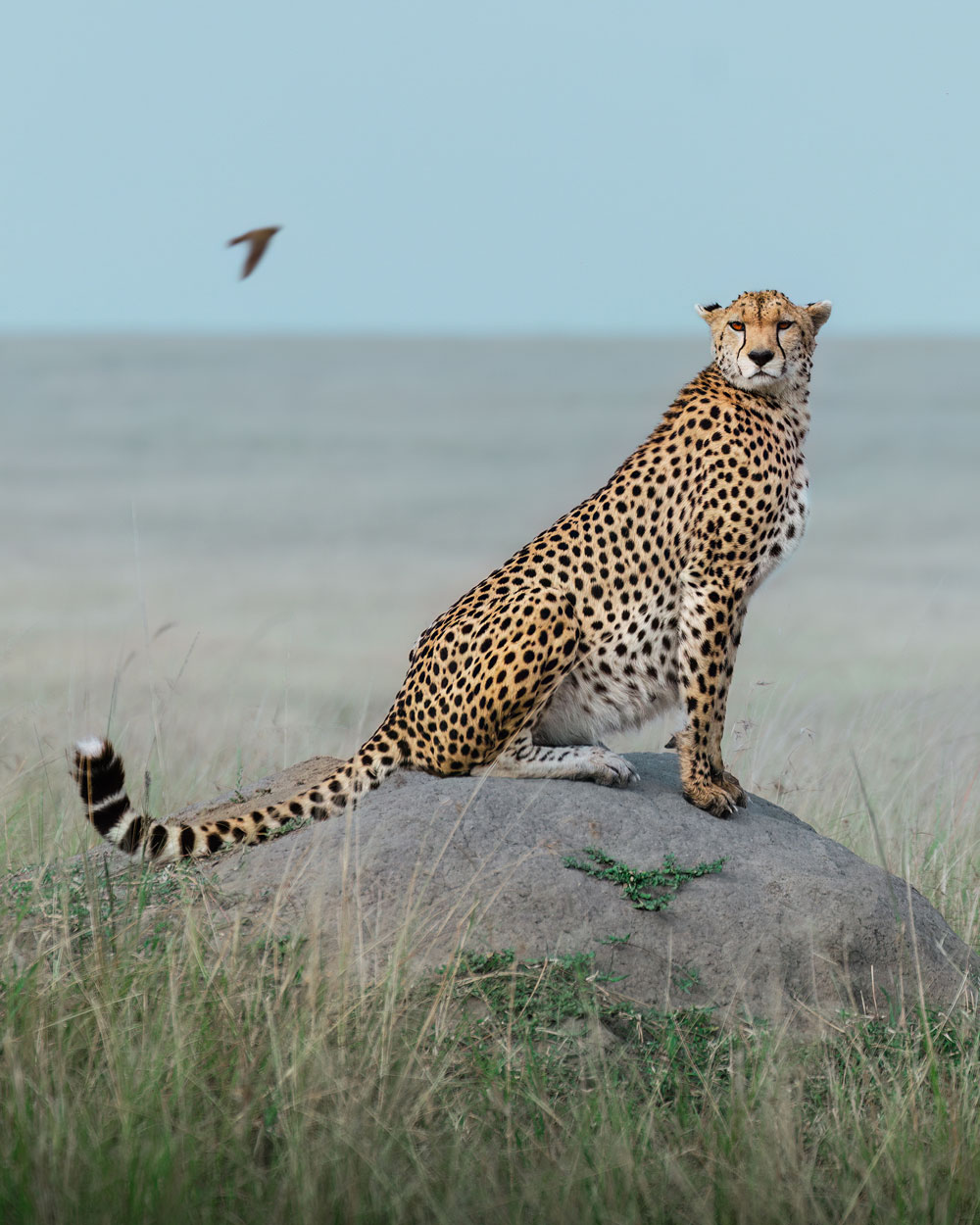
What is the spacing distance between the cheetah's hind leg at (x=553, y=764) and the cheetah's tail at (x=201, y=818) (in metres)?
0.34

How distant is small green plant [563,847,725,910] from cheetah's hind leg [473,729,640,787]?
0.42 m

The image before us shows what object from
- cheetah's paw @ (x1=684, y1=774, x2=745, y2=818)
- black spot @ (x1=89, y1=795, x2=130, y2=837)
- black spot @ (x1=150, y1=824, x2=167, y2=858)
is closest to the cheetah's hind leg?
cheetah's paw @ (x1=684, y1=774, x2=745, y2=818)

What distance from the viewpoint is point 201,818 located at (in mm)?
5160

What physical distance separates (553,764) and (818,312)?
1.64 m

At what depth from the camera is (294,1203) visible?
309cm

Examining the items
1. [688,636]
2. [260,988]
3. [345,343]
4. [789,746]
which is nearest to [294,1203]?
[260,988]

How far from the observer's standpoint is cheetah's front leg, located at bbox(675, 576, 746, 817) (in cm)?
493

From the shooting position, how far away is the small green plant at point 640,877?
4.45 metres

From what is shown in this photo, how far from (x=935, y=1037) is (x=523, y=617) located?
5.47ft

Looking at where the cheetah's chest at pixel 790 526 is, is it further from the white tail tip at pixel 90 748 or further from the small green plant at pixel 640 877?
the white tail tip at pixel 90 748

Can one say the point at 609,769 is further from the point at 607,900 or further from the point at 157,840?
the point at 157,840

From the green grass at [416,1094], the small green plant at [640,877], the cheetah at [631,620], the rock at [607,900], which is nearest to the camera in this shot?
the green grass at [416,1094]

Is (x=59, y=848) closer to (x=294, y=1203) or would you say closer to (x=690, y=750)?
(x=690, y=750)

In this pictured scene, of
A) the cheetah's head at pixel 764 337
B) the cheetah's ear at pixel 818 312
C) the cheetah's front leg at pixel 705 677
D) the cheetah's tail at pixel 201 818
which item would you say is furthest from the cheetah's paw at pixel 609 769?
the cheetah's ear at pixel 818 312
